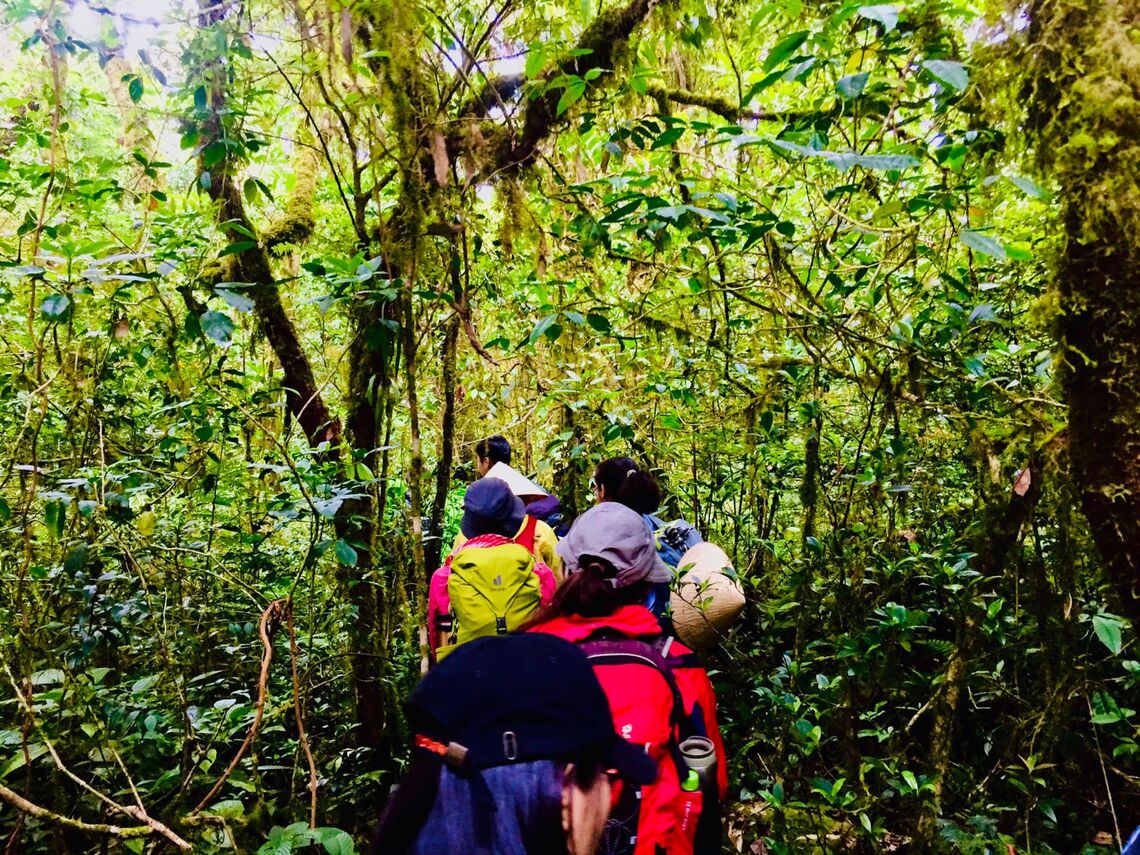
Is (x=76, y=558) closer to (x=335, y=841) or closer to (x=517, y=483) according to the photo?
(x=335, y=841)

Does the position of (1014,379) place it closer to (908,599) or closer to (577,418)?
(908,599)

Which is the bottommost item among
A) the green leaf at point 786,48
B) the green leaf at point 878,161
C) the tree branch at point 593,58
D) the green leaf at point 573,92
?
the green leaf at point 878,161

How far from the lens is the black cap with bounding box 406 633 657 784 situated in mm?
1218

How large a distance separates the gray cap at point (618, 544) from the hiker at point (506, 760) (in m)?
1.13

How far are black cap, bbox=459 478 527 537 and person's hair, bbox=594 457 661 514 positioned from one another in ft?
2.11

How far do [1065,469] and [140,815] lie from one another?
278 centimetres

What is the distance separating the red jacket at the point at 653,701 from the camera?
1.96 meters

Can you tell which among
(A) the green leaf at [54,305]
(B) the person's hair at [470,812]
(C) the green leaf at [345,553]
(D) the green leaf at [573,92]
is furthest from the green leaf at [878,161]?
(A) the green leaf at [54,305]

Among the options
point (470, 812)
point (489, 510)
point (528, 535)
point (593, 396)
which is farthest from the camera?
point (593, 396)

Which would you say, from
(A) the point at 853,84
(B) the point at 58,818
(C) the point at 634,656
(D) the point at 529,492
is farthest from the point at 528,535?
(A) the point at 853,84

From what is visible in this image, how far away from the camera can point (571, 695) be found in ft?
4.14

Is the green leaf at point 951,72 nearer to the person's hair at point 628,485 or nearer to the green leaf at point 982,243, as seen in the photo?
the green leaf at point 982,243

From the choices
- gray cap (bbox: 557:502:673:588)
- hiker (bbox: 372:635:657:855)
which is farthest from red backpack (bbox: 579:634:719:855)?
hiker (bbox: 372:635:657:855)

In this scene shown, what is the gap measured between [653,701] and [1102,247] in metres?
1.70
